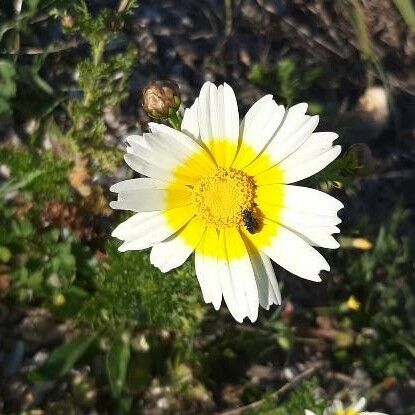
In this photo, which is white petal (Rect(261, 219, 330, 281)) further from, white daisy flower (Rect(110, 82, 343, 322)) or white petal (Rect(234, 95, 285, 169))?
white petal (Rect(234, 95, 285, 169))

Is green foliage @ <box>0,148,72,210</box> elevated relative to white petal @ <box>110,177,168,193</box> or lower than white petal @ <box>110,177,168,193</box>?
lower

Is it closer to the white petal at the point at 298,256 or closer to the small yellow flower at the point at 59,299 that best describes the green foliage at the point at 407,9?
the white petal at the point at 298,256

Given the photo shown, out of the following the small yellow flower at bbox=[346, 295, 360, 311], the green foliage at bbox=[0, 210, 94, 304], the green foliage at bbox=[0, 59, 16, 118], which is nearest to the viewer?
the green foliage at bbox=[0, 210, 94, 304]

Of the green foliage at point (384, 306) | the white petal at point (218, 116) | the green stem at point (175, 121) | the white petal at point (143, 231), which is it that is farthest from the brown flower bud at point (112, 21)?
the green foliage at point (384, 306)

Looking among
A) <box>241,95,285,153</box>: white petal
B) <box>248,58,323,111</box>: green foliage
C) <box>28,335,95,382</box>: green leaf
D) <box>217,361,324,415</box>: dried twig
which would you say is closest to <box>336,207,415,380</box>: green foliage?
<box>217,361,324,415</box>: dried twig

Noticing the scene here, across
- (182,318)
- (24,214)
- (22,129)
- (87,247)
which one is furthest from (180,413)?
(22,129)

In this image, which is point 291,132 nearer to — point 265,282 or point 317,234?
point 317,234

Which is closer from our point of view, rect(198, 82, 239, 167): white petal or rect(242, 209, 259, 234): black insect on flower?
rect(198, 82, 239, 167): white petal

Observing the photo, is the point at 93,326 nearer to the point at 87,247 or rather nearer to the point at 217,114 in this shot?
→ the point at 87,247
